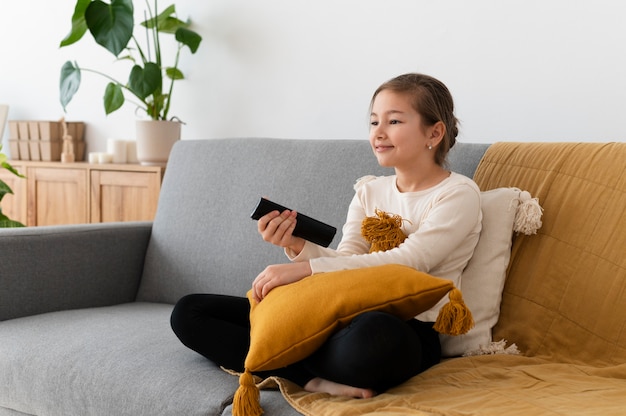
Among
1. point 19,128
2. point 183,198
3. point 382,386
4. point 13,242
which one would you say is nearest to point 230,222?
point 183,198

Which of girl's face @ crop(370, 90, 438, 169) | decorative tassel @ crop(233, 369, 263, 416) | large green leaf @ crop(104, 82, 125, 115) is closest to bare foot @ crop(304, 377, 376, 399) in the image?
decorative tassel @ crop(233, 369, 263, 416)

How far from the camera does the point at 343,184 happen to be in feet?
7.15

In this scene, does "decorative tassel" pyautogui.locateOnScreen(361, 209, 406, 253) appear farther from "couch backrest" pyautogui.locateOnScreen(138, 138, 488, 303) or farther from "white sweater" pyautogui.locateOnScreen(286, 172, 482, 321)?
"couch backrest" pyautogui.locateOnScreen(138, 138, 488, 303)

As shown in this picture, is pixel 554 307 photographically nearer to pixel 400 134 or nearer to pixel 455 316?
pixel 455 316

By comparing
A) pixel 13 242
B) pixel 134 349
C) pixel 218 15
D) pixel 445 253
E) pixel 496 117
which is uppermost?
pixel 218 15

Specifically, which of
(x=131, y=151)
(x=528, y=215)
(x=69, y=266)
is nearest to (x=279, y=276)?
(x=528, y=215)

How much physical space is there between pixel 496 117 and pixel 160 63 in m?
1.57

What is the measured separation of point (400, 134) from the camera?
1802mm

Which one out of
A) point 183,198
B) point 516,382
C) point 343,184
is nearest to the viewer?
point 516,382

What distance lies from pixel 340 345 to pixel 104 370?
0.63 meters

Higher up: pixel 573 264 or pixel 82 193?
pixel 573 264

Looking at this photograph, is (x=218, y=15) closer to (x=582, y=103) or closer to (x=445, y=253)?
(x=582, y=103)

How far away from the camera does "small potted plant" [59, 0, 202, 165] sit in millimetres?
3330

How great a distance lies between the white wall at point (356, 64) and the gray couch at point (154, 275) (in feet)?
1.85
